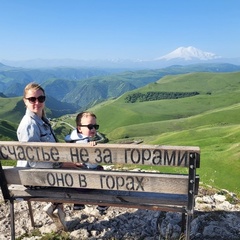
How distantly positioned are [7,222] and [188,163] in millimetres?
6028

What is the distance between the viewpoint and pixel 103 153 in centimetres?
646

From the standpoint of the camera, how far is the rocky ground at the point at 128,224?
866 centimetres

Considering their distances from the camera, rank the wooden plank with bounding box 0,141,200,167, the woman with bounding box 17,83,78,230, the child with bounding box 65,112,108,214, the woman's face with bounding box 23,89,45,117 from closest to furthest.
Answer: the wooden plank with bounding box 0,141,200,167, the woman with bounding box 17,83,78,230, the woman's face with bounding box 23,89,45,117, the child with bounding box 65,112,108,214

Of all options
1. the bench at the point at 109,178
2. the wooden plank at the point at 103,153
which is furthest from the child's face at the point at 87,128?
the wooden plank at the point at 103,153

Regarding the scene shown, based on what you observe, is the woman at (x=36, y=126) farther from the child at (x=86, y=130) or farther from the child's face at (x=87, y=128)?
the child's face at (x=87, y=128)

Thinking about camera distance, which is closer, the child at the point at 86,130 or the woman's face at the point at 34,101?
the woman's face at the point at 34,101

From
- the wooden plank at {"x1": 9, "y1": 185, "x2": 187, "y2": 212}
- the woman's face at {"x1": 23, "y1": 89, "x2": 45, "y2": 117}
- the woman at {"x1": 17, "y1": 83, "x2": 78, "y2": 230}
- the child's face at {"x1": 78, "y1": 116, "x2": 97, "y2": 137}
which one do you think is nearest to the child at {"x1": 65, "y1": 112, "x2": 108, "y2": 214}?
the child's face at {"x1": 78, "y1": 116, "x2": 97, "y2": 137}

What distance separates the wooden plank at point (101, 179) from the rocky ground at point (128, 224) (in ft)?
6.31

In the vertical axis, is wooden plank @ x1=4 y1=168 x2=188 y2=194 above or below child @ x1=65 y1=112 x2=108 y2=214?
below

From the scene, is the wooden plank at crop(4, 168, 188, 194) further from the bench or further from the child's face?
the child's face

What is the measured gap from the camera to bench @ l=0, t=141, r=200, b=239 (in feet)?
20.6

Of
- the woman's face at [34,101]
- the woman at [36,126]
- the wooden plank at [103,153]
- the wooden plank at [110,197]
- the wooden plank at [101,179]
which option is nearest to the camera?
the wooden plank at [103,153]

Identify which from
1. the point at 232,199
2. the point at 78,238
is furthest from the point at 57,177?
the point at 232,199

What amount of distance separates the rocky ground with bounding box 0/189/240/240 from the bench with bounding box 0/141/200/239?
1.37 metres
